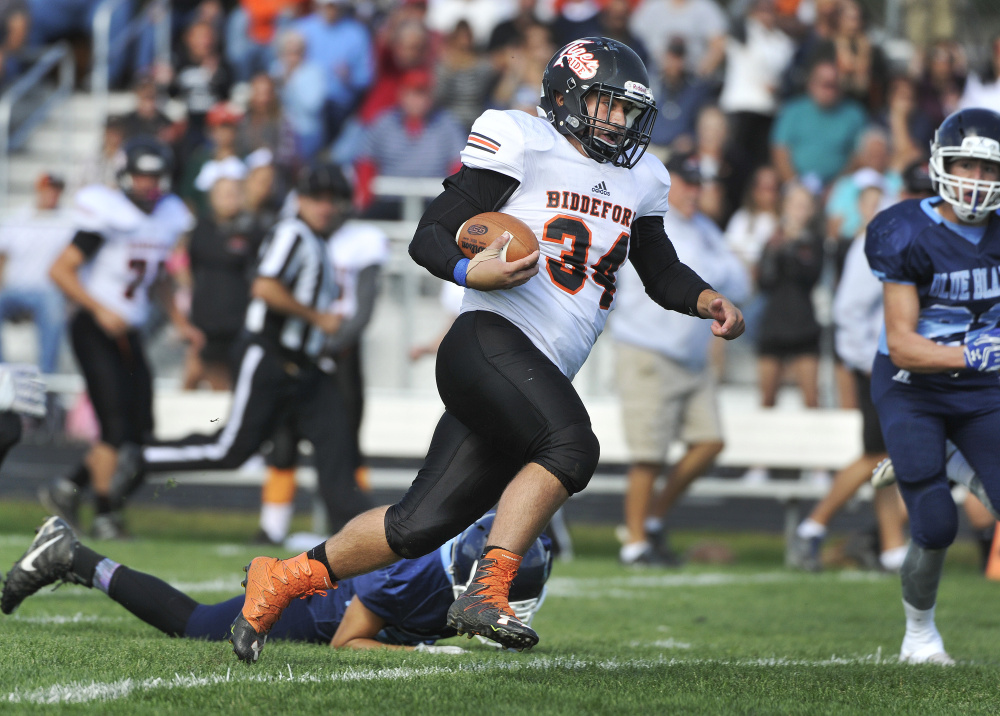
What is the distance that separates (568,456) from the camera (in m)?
3.55

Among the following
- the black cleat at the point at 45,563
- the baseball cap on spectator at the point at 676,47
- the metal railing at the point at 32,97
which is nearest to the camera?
the black cleat at the point at 45,563

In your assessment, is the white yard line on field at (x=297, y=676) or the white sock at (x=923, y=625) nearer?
the white yard line on field at (x=297, y=676)

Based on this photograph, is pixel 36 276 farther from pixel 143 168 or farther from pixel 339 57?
pixel 339 57

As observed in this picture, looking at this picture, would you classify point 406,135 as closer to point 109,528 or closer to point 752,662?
point 109,528

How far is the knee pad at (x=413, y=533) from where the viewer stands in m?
3.64

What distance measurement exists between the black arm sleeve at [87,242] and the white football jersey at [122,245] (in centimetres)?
3

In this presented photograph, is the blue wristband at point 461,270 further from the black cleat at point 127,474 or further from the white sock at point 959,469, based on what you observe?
the black cleat at point 127,474

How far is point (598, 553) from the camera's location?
340 inches

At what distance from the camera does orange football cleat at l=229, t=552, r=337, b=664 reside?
3703 mm

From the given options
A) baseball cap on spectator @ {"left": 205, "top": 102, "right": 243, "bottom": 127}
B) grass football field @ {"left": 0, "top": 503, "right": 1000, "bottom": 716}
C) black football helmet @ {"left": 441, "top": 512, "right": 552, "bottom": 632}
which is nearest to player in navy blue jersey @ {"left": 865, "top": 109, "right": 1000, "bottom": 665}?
grass football field @ {"left": 0, "top": 503, "right": 1000, "bottom": 716}

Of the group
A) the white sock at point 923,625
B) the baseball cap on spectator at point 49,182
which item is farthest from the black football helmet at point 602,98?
the baseball cap on spectator at point 49,182

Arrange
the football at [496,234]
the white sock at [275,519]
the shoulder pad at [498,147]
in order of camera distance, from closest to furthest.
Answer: the football at [496,234], the shoulder pad at [498,147], the white sock at [275,519]

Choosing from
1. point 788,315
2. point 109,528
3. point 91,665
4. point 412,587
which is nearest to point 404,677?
point 412,587

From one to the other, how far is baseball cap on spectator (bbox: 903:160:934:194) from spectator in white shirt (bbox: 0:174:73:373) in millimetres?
6293
